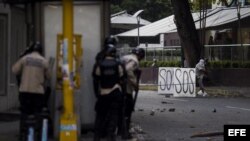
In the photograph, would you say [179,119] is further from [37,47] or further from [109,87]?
[37,47]

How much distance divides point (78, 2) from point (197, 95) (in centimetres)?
1742

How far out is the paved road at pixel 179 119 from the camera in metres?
14.4

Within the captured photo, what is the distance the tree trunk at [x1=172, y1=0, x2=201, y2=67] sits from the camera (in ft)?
115

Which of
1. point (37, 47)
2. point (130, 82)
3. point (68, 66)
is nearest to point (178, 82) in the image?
point (130, 82)

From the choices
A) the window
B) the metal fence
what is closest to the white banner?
the metal fence

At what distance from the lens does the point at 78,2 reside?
13.7 m

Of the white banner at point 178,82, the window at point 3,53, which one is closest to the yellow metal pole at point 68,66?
the window at point 3,53

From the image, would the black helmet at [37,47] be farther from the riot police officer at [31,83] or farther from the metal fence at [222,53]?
the metal fence at [222,53]

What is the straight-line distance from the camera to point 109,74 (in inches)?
481

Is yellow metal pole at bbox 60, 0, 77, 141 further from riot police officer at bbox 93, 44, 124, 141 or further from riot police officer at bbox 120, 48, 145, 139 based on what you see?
riot police officer at bbox 120, 48, 145, 139

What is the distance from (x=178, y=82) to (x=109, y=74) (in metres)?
17.9

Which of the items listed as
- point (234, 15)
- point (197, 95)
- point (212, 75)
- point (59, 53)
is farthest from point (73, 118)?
point (234, 15)

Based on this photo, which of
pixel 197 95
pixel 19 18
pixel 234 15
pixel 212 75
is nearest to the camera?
pixel 19 18

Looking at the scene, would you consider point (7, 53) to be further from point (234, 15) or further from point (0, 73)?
point (234, 15)
